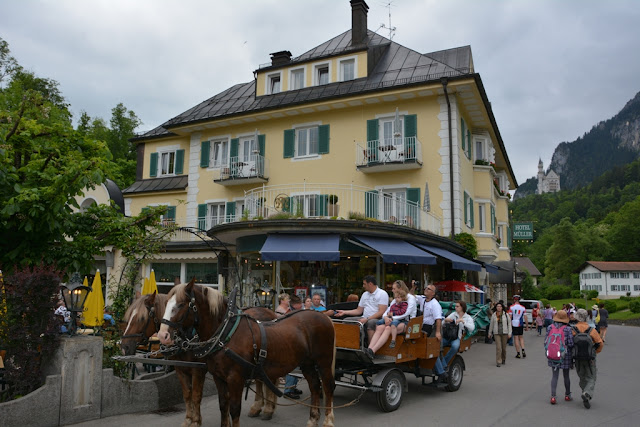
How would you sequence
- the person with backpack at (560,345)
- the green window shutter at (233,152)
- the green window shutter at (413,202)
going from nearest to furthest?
the person with backpack at (560,345), the green window shutter at (413,202), the green window shutter at (233,152)

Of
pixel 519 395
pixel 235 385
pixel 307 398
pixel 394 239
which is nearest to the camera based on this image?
pixel 235 385

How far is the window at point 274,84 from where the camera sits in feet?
79.6

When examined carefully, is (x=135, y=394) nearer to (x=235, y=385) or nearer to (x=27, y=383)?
(x=27, y=383)

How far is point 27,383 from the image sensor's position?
673cm

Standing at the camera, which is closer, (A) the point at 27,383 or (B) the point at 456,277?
(A) the point at 27,383

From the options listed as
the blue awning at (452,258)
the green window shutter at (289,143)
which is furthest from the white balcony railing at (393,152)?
the blue awning at (452,258)

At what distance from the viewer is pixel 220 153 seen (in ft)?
78.7

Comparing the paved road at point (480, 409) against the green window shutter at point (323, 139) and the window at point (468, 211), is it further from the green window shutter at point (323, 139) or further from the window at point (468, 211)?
the green window shutter at point (323, 139)

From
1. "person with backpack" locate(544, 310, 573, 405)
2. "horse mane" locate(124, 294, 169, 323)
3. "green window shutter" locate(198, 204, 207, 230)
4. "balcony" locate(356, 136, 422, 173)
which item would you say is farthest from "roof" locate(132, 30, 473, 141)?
"horse mane" locate(124, 294, 169, 323)

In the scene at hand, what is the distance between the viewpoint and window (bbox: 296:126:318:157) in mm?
21953

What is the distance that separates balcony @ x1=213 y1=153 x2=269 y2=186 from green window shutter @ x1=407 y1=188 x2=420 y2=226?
6490 mm

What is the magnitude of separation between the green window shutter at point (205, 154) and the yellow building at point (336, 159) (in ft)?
0.18

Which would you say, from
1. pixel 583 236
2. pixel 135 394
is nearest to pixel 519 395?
pixel 135 394

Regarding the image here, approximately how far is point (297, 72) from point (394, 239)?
1151 cm
